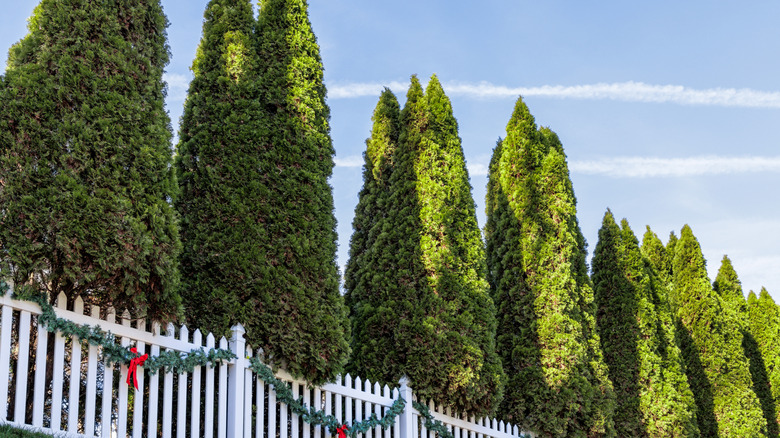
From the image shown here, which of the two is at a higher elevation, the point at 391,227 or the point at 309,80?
the point at 309,80

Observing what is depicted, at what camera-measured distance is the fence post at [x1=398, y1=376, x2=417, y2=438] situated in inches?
362

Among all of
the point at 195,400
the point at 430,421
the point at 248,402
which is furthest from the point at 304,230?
the point at 430,421

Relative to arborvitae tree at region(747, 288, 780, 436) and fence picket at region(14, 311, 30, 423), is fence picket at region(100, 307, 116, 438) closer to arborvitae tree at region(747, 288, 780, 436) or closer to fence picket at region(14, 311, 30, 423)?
fence picket at region(14, 311, 30, 423)

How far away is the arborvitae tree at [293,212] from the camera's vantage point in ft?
25.6

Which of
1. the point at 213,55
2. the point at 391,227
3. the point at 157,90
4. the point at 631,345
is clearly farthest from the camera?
the point at 631,345

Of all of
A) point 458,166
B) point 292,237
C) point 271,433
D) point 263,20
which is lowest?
point 271,433

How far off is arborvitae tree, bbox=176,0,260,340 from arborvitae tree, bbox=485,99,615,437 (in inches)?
212

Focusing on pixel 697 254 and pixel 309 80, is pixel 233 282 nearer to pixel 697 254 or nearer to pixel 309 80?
pixel 309 80

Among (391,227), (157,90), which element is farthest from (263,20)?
(391,227)

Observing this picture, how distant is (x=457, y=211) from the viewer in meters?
10.4

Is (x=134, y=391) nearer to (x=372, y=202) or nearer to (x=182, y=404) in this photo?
(x=182, y=404)

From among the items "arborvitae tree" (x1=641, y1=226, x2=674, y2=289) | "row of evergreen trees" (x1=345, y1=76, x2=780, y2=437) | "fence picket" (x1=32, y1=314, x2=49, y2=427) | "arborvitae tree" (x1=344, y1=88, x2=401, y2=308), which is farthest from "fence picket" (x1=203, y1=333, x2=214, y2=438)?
"arborvitae tree" (x1=641, y1=226, x2=674, y2=289)

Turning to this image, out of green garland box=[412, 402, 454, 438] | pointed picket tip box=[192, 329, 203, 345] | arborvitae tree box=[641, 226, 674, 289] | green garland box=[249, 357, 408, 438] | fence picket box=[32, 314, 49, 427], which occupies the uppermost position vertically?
arborvitae tree box=[641, 226, 674, 289]

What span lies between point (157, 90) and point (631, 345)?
10.4m
